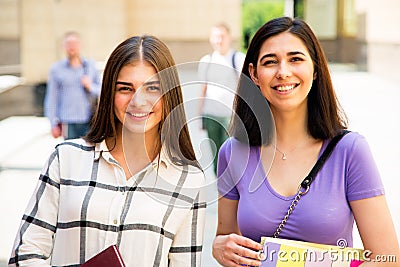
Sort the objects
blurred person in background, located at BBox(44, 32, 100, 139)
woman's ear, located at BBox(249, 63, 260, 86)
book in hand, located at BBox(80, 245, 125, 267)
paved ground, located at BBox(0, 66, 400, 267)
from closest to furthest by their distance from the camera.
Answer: book in hand, located at BBox(80, 245, 125, 267), woman's ear, located at BBox(249, 63, 260, 86), paved ground, located at BBox(0, 66, 400, 267), blurred person in background, located at BBox(44, 32, 100, 139)

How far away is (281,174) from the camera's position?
7.61 feet

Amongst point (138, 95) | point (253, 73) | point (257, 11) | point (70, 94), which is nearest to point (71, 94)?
point (70, 94)

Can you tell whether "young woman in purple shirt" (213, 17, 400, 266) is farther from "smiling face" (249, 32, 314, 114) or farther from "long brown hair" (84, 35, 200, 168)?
"long brown hair" (84, 35, 200, 168)

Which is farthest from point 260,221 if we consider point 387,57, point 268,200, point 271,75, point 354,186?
point 387,57

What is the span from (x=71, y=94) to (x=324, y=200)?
6.22m

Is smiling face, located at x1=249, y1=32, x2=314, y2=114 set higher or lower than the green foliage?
lower

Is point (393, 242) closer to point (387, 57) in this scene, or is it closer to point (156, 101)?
point (156, 101)

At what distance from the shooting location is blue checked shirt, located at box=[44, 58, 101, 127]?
809 cm

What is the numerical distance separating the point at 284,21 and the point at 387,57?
1842cm

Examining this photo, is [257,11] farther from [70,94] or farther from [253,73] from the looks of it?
[253,73]

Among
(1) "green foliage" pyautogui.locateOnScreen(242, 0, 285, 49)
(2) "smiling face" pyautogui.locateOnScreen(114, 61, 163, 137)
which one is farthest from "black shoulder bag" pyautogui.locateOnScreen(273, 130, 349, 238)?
(1) "green foliage" pyautogui.locateOnScreen(242, 0, 285, 49)

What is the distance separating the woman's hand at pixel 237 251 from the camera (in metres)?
2.14

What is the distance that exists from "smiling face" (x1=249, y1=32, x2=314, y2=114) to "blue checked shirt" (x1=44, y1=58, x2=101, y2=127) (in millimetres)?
5901

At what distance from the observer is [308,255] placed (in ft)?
6.90
